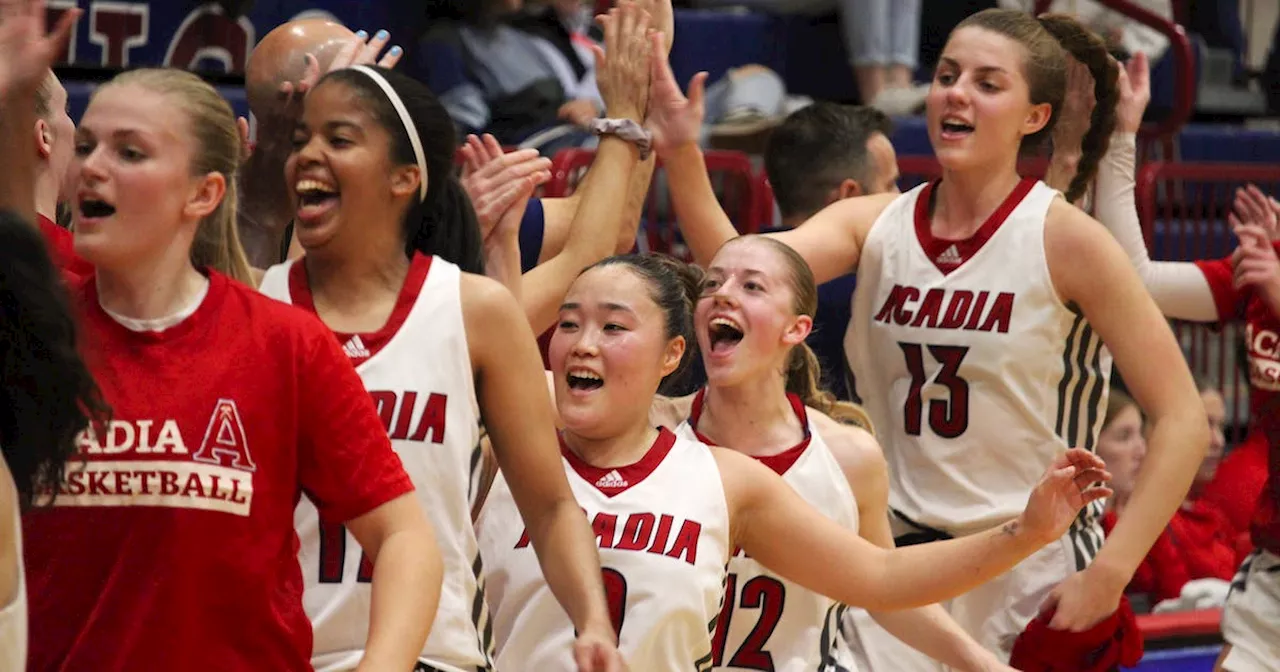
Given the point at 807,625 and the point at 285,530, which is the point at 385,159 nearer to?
the point at 285,530

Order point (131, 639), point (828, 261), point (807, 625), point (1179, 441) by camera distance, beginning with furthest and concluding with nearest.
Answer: point (828, 261) → point (1179, 441) → point (807, 625) → point (131, 639)

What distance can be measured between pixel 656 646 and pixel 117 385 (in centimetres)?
122

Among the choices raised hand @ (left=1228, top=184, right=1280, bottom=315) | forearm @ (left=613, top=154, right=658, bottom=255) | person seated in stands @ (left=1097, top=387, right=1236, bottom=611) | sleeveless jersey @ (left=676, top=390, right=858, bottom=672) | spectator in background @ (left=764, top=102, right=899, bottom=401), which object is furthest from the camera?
person seated in stands @ (left=1097, top=387, right=1236, bottom=611)

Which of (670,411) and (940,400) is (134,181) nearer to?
(670,411)

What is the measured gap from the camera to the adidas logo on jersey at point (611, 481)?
3471mm

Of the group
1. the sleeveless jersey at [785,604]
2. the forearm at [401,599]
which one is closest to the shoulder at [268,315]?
the forearm at [401,599]

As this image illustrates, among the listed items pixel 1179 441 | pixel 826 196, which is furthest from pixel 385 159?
pixel 826 196

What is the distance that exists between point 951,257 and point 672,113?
737 millimetres

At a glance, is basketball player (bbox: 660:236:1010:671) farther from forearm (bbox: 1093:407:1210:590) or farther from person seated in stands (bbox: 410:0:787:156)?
person seated in stands (bbox: 410:0:787:156)

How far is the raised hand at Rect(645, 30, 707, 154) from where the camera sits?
14.6 ft

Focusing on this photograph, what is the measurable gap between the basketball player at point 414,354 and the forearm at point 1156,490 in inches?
58.8

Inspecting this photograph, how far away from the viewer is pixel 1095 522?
14.8ft

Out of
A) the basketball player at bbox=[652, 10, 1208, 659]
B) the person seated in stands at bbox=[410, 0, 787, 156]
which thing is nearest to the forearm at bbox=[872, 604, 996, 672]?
the basketball player at bbox=[652, 10, 1208, 659]

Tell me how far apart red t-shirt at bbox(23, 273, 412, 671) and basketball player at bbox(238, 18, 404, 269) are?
1243 millimetres
